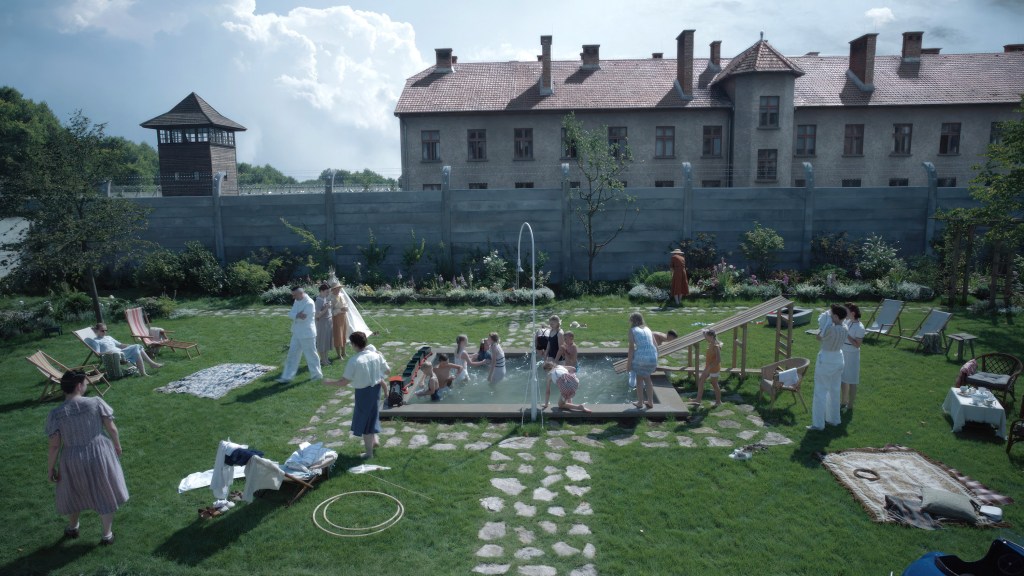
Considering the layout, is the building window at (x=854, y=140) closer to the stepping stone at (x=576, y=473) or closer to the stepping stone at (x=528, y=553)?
the stepping stone at (x=576, y=473)

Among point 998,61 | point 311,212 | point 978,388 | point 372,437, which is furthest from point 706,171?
point 372,437

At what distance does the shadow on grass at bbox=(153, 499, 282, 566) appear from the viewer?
6000mm

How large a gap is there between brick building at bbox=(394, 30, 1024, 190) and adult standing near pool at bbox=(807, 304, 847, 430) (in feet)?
73.3

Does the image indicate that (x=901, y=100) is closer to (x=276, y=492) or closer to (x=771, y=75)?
(x=771, y=75)

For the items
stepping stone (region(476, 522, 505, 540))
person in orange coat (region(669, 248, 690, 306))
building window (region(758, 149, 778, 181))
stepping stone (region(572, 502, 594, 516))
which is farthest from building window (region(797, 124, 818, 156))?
stepping stone (region(476, 522, 505, 540))

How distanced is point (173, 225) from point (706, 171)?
75.1 ft

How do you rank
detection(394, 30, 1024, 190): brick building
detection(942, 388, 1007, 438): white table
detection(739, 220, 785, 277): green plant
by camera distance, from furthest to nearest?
detection(394, 30, 1024, 190): brick building → detection(739, 220, 785, 277): green plant → detection(942, 388, 1007, 438): white table

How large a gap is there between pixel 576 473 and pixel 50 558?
5.41m

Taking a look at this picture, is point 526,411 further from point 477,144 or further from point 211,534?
point 477,144

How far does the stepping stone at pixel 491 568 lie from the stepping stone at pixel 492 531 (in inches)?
16.9

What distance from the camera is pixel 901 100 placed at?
2959cm

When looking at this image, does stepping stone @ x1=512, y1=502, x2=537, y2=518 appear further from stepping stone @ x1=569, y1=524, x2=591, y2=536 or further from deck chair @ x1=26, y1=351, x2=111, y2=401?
deck chair @ x1=26, y1=351, x2=111, y2=401

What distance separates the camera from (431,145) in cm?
3048

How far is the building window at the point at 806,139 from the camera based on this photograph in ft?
98.6
